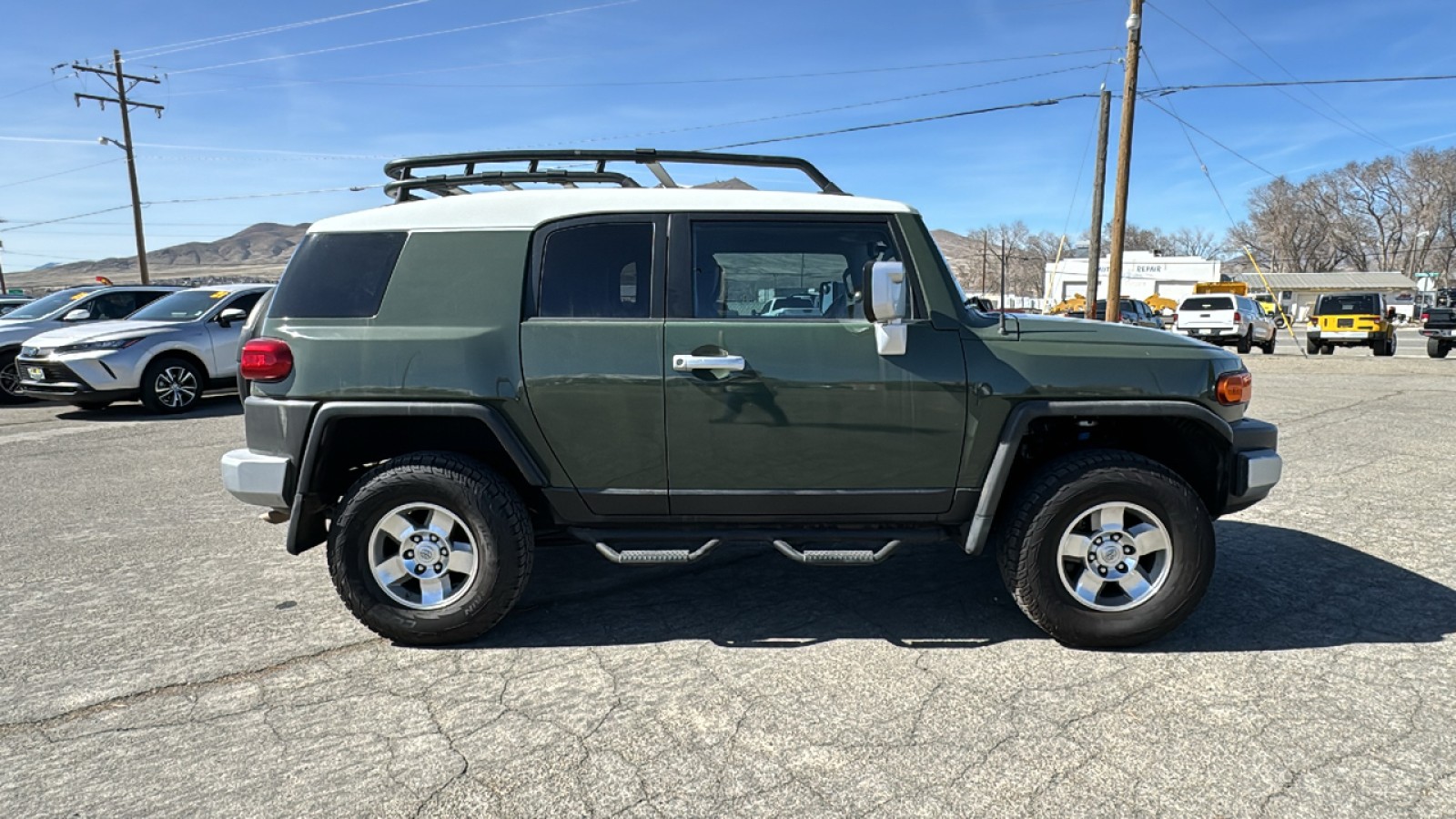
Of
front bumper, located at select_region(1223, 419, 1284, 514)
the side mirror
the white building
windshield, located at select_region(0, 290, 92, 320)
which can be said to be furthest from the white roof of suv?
the white building

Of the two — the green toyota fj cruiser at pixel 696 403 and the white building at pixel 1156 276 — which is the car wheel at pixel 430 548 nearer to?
the green toyota fj cruiser at pixel 696 403

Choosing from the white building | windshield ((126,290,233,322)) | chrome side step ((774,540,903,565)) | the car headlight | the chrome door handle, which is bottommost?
chrome side step ((774,540,903,565))

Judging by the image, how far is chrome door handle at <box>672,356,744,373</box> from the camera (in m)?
3.23

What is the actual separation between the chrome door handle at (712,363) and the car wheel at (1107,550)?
1.29 m

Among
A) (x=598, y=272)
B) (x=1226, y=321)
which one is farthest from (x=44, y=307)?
(x=1226, y=321)

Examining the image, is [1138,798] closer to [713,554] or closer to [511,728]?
[511,728]

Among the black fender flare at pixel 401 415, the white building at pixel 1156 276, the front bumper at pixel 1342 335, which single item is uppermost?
the white building at pixel 1156 276

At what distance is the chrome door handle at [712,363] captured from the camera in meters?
3.23

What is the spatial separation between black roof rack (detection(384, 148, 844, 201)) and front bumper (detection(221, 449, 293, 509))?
1.33m

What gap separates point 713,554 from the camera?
4699 mm

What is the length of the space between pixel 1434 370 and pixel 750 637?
60.9 feet

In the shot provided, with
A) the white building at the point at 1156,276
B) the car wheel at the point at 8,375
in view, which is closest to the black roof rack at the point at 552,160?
the car wheel at the point at 8,375

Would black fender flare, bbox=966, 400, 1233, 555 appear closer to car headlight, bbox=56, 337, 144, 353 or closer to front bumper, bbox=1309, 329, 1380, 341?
car headlight, bbox=56, 337, 144, 353

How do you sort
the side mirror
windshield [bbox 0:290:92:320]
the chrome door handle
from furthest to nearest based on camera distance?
windshield [bbox 0:290:92:320], the chrome door handle, the side mirror
